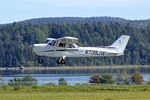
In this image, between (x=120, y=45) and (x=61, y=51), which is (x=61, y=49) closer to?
(x=61, y=51)

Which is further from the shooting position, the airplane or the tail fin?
the tail fin

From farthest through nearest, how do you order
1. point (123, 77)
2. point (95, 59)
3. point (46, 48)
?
point (95, 59) → point (123, 77) → point (46, 48)

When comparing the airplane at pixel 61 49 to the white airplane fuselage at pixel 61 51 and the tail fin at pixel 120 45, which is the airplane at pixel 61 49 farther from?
the tail fin at pixel 120 45

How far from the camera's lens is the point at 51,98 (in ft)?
136

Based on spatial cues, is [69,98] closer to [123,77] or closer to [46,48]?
[46,48]

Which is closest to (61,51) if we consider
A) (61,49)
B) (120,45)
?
(61,49)

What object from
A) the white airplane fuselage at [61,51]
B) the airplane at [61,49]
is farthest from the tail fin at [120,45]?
the airplane at [61,49]

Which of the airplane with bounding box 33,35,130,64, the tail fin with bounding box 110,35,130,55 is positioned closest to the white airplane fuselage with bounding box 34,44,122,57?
the airplane with bounding box 33,35,130,64

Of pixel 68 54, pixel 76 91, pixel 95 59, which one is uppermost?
pixel 68 54

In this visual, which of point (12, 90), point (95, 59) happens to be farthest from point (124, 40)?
point (95, 59)

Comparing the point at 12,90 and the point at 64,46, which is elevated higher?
the point at 64,46

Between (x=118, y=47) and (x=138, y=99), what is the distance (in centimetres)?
1262

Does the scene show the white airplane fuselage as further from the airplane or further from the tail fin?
the tail fin

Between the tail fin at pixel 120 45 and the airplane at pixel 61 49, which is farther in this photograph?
the tail fin at pixel 120 45
